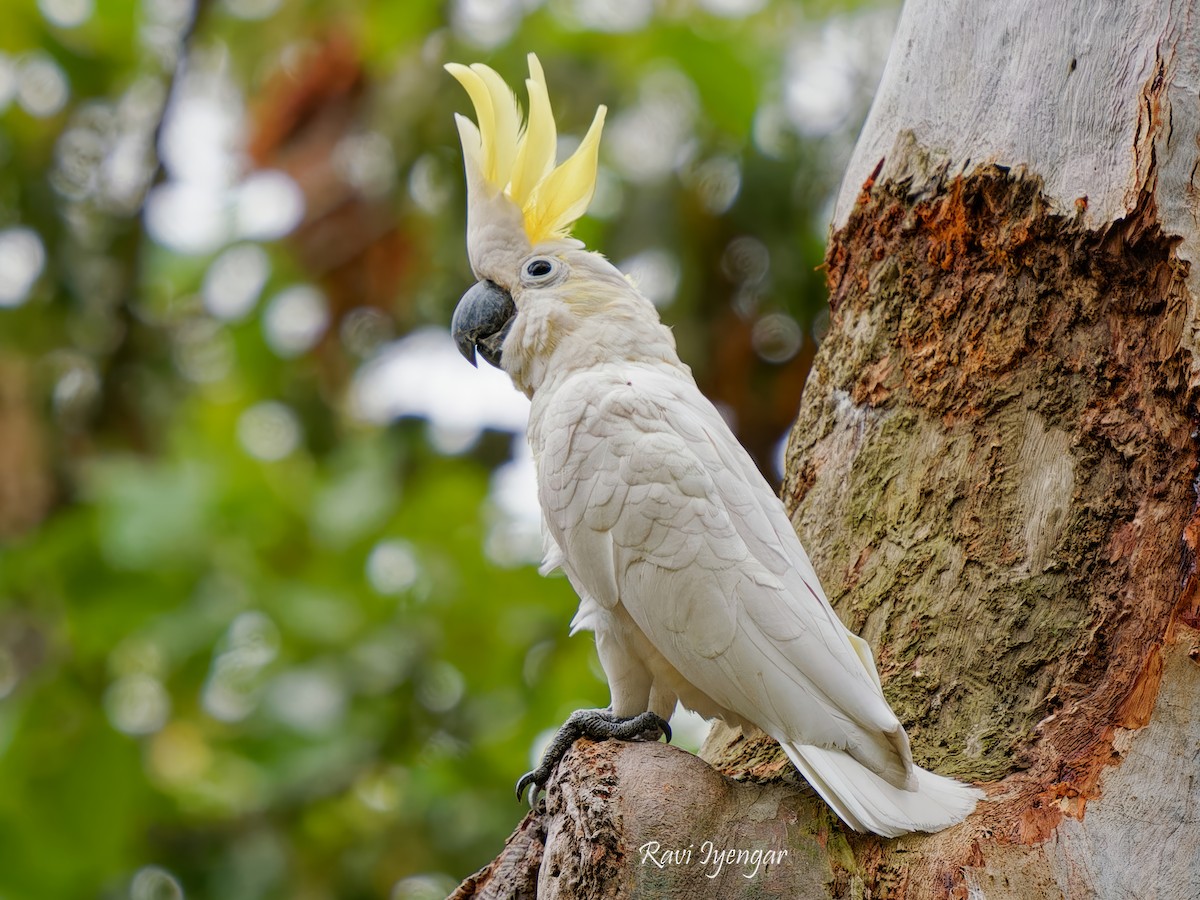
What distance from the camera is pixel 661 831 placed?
6.38ft

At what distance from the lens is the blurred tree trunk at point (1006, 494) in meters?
1.95

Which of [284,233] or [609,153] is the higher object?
[609,153]

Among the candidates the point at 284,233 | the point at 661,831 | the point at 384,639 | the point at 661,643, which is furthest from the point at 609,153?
the point at 661,831

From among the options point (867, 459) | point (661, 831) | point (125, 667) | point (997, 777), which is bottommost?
point (125, 667)

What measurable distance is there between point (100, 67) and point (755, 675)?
4.90 m

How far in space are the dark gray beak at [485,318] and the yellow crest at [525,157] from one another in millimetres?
153

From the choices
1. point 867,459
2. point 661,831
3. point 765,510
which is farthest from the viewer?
point 867,459

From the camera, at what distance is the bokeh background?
4.66 metres

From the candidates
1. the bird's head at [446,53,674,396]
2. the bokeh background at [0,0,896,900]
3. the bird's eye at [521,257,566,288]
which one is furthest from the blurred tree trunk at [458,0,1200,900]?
the bokeh background at [0,0,896,900]

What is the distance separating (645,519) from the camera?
219cm

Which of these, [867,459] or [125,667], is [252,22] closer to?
[125,667]

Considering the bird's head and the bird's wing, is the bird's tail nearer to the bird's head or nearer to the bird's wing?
the bird's wing

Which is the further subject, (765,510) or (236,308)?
(236,308)

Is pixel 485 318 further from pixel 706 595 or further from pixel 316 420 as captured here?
pixel 316 420
